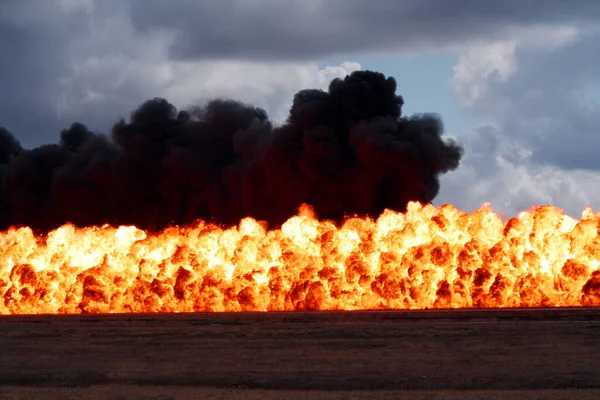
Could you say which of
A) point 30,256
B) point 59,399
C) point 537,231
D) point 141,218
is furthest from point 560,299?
point 141,218

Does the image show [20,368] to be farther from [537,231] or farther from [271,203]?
A: [271,203]

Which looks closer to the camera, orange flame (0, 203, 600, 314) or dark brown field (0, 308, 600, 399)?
dark brown field (0, 308, 600, 399)

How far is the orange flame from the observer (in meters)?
55.7

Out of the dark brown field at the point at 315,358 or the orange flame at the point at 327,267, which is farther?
the orange flame at the point at 327,267

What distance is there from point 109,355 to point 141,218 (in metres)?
56.4

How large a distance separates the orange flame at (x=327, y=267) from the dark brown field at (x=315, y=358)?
1104cm

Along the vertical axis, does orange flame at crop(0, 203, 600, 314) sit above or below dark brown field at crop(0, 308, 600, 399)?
above

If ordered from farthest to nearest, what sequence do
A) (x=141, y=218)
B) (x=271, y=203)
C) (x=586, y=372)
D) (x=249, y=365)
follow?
(x=141, y=218), (x=271, y=203), (x=249, y=365), (x=586, y=372)

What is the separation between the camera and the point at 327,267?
57781 millimetres

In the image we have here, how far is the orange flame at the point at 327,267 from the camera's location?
5572 cm

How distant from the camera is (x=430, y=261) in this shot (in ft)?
187

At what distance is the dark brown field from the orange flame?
11039 mm

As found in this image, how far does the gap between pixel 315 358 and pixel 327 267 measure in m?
28.0

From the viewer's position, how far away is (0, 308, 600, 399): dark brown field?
2444cm
